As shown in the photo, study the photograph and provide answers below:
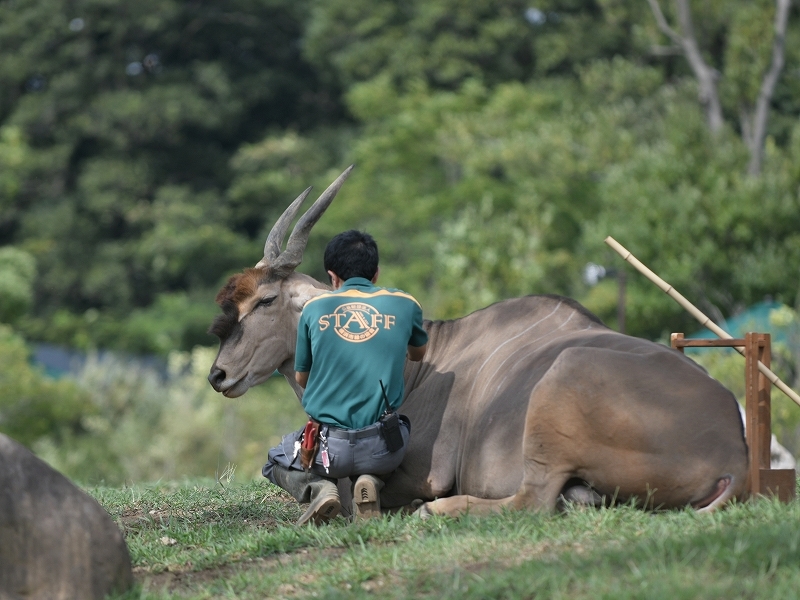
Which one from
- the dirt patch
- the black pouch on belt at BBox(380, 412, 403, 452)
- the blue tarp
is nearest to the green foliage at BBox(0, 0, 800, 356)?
the blue tarp

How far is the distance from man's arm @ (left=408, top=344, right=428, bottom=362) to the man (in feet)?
0.54

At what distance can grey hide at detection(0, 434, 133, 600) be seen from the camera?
4348mm

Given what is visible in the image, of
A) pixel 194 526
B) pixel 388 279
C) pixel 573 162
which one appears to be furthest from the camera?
pixel 388 279

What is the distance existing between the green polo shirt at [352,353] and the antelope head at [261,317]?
0.76 meters

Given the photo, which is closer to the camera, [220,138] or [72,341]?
[72,341]

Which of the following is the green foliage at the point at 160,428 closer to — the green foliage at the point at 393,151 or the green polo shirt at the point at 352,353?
the green foliage at the point at 393,151

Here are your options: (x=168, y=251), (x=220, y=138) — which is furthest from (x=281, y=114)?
(x=168, y=251)

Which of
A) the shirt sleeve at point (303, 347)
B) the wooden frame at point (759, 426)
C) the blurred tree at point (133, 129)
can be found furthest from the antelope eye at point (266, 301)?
the blurred tree at point (133, 129)

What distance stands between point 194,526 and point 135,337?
31.1 meters

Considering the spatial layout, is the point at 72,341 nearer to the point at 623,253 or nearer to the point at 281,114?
the point at 281,114

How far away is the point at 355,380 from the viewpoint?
6.08 metres

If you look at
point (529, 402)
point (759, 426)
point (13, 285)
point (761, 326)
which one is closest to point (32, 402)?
point (13, 285)

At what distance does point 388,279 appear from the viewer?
30859 mm

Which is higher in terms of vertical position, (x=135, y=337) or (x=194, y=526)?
(x=194, y=526)
